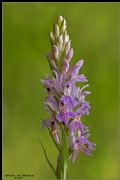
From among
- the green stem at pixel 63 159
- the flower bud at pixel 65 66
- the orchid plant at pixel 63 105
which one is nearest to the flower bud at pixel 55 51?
the orchid plant at pixel 63 105

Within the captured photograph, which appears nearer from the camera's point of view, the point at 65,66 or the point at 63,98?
the point at 63,98

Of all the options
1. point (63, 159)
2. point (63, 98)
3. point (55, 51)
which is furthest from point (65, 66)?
point (63, 159)

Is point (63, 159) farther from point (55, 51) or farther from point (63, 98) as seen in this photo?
point (55, 51)

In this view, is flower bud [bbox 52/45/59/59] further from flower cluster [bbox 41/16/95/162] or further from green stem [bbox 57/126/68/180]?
green stem [bbox 57/126/68/180]

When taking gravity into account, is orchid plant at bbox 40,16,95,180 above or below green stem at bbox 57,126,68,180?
above

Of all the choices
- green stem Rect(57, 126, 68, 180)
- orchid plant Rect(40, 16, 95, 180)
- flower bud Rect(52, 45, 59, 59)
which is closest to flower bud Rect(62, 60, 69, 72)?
orchid plant Rect(40, 16, 95, 180)

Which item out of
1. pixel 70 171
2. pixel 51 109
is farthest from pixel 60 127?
pixel 70 171

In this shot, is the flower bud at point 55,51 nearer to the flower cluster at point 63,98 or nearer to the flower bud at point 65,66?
the flower cluster at point 63,98
